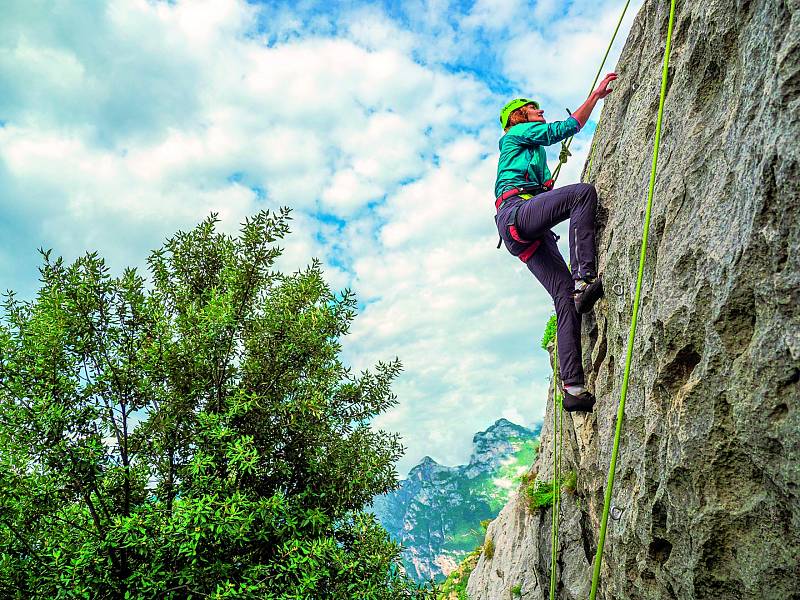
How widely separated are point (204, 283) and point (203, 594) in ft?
20.3

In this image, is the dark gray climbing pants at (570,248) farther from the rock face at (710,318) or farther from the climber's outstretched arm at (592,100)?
the climber's outstretched arm at (592,100)

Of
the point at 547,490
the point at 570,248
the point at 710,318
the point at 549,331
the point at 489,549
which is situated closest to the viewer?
the point at 710,318

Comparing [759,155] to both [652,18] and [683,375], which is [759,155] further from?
[652,18]

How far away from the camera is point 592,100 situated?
746 centimetres

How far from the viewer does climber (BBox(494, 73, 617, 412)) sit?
7102 mm

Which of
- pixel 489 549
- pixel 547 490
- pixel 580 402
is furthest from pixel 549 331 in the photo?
pixel 489 549

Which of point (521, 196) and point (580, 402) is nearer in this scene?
point (580, 402)

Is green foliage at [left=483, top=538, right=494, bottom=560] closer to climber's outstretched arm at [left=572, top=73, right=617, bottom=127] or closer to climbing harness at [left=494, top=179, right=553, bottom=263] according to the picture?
climbing harness at [left=494, top=179, right=553, bottom=263]

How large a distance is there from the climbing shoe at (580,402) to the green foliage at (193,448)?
4291 mm

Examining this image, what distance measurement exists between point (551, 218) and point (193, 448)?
23.9 ft

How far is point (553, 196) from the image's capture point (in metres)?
7.14

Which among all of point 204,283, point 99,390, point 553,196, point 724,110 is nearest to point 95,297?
point 99,390

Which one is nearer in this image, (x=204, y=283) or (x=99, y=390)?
(x=99, y=390)

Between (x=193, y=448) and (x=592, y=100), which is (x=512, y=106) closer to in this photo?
(x=592, y=100)
